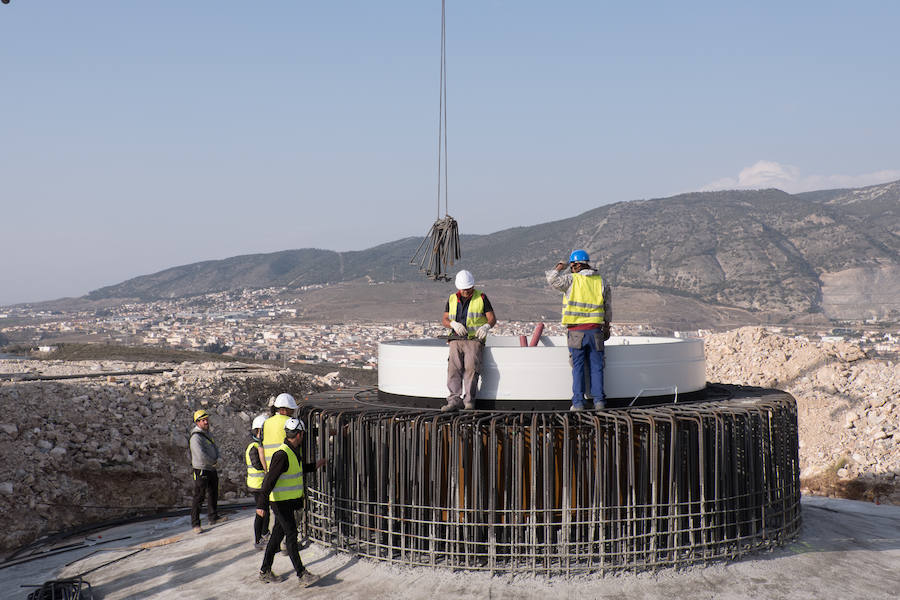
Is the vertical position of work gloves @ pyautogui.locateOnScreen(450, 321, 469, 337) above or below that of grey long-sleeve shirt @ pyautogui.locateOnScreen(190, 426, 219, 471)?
above

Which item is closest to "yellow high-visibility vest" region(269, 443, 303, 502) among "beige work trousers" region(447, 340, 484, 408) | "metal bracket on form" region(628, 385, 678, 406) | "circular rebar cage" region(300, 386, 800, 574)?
"circular rebar cage" region(300, 386, 800, 574)

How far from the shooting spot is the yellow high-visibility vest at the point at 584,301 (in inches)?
390

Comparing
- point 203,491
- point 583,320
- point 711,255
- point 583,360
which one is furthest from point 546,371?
point 711,255

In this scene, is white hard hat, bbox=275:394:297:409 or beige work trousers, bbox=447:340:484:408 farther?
white hard hat, bbox=275:394:297:409

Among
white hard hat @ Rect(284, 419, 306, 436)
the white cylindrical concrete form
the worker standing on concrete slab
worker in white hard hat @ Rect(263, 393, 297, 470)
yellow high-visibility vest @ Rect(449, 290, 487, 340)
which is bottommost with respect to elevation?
the worker standing on concrete slab

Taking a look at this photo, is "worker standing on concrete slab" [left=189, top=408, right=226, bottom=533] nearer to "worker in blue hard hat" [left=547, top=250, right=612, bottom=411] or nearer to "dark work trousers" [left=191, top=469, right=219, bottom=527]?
"dark work trousers" [left=191, top=469, right=219, bottom=527]

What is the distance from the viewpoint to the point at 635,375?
1018 cm

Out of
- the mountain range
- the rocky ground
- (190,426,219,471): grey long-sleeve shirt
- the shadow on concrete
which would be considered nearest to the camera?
the shadow on concrete

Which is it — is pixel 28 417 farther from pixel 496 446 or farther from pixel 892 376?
pixel 892 376

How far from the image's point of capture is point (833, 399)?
75.6ft

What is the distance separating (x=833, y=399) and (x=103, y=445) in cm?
1978

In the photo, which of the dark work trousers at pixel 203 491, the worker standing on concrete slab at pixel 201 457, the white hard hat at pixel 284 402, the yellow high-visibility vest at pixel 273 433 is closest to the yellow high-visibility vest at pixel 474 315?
the white hard hat at pixel 284 402

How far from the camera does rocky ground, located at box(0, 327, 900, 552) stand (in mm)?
15086

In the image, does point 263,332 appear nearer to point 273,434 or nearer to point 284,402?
point 284,402
